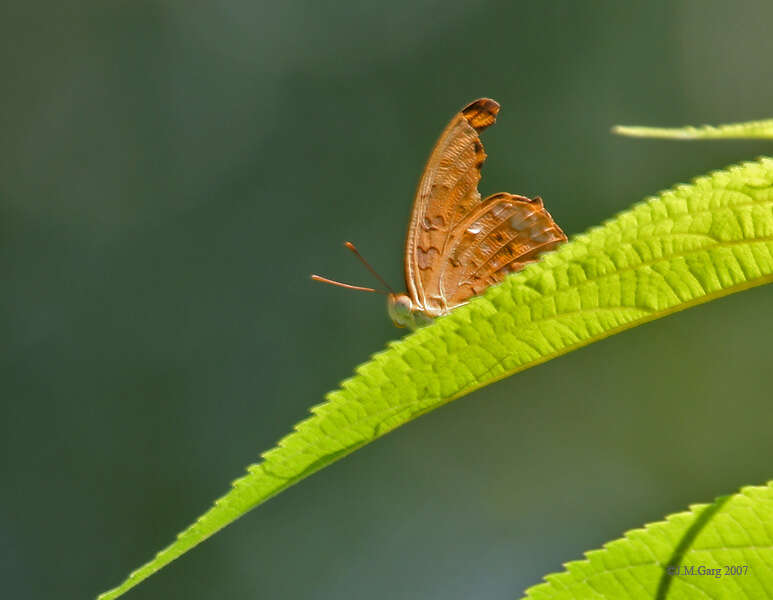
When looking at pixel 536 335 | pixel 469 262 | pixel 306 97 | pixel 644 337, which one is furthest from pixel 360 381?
pixel 306 97

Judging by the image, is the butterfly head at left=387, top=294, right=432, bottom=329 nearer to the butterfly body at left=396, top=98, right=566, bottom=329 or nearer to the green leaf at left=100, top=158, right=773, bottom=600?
the butterfly body at left=396, top=98, right=566, bottom=329

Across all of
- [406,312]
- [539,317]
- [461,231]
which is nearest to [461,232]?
[461,231]

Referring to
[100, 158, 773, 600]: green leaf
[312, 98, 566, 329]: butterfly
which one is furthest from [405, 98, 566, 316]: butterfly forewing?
[100, 158, 773, 600]: green leaf

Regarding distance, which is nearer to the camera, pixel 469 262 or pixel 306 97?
pixel 469 262

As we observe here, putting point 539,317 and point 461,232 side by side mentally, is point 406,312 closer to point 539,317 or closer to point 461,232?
point 461,232

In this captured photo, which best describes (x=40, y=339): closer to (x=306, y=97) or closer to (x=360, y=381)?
(x=306, y=97)

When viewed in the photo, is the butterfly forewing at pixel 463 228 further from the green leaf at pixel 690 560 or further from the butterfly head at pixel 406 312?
the green leaf at pixel 690 560
